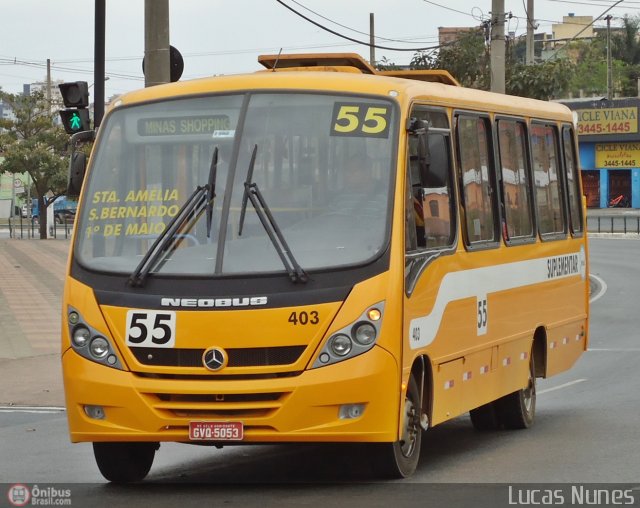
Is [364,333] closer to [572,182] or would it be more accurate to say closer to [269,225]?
[269,225]

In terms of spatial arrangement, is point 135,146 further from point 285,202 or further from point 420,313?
point 420,313

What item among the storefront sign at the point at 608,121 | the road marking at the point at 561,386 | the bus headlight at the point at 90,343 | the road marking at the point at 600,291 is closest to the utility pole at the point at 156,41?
the road marking at the point at 561,386

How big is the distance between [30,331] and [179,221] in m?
14.1

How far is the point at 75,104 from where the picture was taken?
1833 centimetres

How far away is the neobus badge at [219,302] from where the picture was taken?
30.4ft

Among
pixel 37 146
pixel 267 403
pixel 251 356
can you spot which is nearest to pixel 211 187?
pixel 251 356

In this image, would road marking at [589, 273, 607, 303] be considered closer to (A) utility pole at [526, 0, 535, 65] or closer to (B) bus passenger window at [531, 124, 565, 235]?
(A) utility pole at [526, 0, 535, 65]

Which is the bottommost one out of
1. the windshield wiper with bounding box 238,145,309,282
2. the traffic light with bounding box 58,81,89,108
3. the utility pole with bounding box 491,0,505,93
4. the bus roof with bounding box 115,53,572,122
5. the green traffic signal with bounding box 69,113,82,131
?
the windshield wiper with bounding box 238,145,309,282

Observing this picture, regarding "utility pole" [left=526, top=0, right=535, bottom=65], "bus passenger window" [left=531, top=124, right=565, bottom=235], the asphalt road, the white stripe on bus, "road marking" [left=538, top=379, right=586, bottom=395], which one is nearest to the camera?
the asphalt road

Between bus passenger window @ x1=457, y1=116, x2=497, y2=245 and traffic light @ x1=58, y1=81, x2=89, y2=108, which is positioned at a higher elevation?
traffic light @ x1=58, y1=81, x2=89, y2=108

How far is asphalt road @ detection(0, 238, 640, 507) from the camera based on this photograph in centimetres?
938

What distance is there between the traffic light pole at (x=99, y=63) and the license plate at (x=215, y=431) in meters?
9.73

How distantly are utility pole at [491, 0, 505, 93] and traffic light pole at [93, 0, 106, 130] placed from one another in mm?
8423

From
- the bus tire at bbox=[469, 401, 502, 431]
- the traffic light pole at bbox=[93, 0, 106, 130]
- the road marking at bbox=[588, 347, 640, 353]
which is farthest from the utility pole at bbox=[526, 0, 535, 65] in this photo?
the bus tire at bbox=[469, 401, 502, 431]
